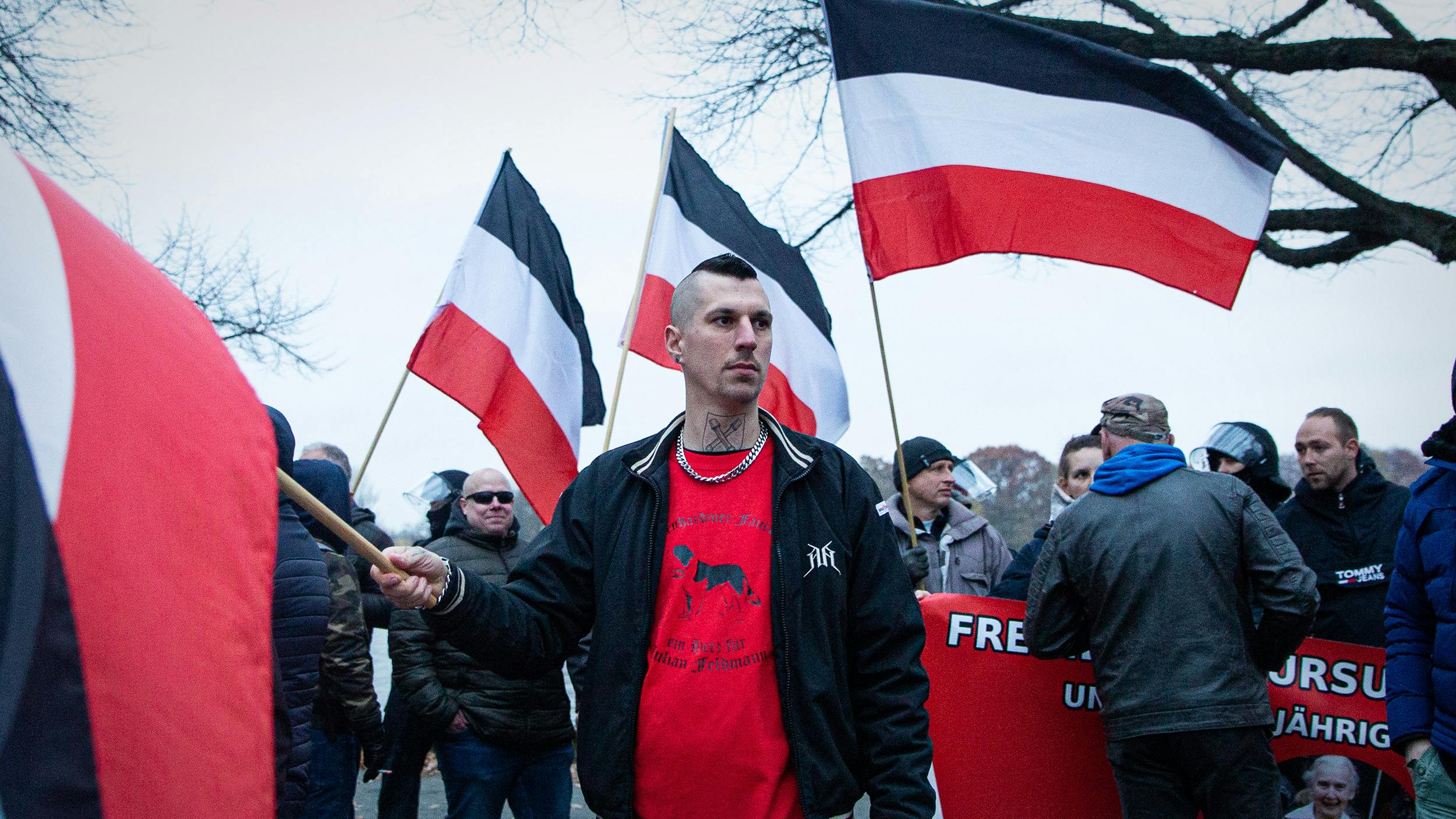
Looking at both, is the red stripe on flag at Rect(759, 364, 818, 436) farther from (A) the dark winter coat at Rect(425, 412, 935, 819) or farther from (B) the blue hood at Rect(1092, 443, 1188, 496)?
(A) the dark winter coat at Rect(425, 412, 935, 819)

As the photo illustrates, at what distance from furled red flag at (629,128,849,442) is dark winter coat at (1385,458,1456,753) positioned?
286 cm

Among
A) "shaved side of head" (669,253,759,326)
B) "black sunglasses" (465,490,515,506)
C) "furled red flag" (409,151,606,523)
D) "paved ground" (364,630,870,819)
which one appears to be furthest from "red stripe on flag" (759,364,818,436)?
"shaved side of head" (669,253,759,326)

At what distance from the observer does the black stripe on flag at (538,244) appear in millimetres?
6148

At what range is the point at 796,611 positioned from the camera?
249 cm

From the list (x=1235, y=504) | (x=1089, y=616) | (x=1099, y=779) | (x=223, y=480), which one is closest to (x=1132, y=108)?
(x=1235, y=504)

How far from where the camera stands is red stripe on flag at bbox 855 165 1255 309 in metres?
4.39

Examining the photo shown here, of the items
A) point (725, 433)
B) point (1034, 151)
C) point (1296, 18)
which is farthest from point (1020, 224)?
point (1296, 18)

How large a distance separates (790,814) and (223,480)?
4.95 ft

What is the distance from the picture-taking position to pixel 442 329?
5648 millimetres

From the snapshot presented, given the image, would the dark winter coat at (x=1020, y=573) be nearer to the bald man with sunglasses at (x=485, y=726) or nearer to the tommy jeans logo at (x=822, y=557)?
the bald man with sunglasses at (x=485, y=726)

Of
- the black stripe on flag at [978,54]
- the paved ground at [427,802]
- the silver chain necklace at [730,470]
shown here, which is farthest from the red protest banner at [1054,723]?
the paved ground at [427,802]

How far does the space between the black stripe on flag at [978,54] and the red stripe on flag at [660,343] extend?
1.64m

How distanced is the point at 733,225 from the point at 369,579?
107 inches

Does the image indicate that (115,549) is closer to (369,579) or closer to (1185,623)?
(1185,623)
